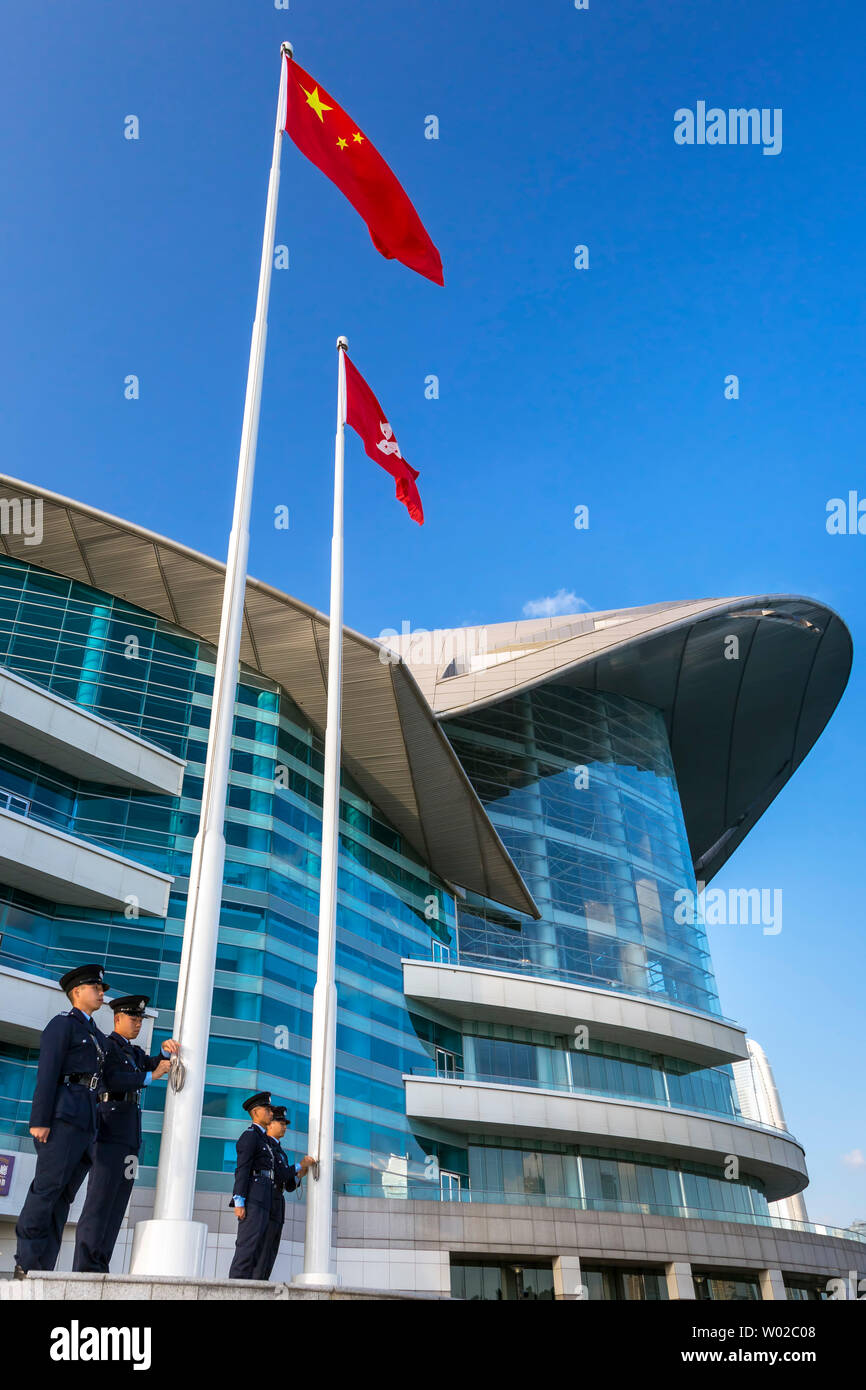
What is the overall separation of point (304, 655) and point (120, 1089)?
17.4m

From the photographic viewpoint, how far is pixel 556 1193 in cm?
2595

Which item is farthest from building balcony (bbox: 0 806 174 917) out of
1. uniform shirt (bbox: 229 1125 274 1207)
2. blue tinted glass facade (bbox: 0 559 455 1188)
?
uniform shirt (bbox: 229 1125 274 1207)

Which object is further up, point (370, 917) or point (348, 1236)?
point (370, 917)

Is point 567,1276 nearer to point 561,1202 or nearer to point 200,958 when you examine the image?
point 561,1202

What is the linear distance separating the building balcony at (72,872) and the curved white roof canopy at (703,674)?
13.9m

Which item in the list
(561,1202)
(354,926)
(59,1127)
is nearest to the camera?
(59,1127)

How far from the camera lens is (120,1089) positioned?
7230 millimetres

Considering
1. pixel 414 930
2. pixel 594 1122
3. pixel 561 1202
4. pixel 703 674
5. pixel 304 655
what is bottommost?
pixel 561 1202

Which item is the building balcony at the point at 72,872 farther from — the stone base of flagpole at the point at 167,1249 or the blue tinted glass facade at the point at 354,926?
the stone base of flagpole at the point at 167,1249

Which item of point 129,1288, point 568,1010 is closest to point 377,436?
point 129,1288

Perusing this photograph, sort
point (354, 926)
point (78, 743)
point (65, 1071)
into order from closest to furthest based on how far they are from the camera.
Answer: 1. point (65, 1071)
2. point (78, 743)
3. point (354, 926)

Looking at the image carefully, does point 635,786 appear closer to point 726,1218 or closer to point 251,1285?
point 726,1218
